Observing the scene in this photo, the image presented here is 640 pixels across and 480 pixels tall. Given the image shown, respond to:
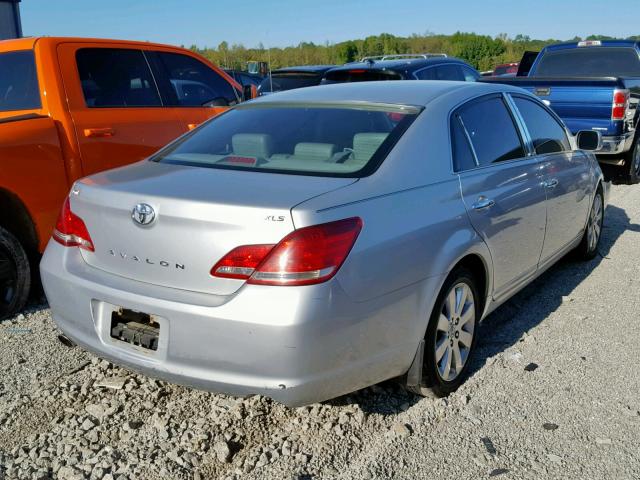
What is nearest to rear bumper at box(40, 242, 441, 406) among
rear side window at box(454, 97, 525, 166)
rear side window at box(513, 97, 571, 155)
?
rear side window at box(454, 97, 525, 166)

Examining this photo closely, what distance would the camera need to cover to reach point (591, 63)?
35.6ft

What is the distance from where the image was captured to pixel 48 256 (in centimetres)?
326

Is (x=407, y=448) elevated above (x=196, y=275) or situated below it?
below

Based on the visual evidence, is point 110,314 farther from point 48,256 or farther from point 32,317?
point 32,317

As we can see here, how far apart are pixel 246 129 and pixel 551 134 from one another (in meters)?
2.40

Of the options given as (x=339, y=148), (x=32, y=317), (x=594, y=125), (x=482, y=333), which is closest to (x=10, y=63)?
(x=32, y=317)

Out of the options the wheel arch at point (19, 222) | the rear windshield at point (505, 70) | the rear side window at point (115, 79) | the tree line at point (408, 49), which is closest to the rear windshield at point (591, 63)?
the rear side window at point (115, 79)

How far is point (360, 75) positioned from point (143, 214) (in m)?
7.23

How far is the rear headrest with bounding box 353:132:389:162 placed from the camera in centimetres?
321

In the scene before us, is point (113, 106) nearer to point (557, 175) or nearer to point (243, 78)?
point (557, 175)

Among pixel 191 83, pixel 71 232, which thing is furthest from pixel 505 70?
pixel 71 232

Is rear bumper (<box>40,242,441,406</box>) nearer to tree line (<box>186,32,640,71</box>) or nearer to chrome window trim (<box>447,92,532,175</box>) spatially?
chrome window trim (<box>447,92,532,175</box>)

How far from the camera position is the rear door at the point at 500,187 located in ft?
11.7

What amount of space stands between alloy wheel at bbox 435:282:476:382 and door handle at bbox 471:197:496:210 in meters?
0.40
